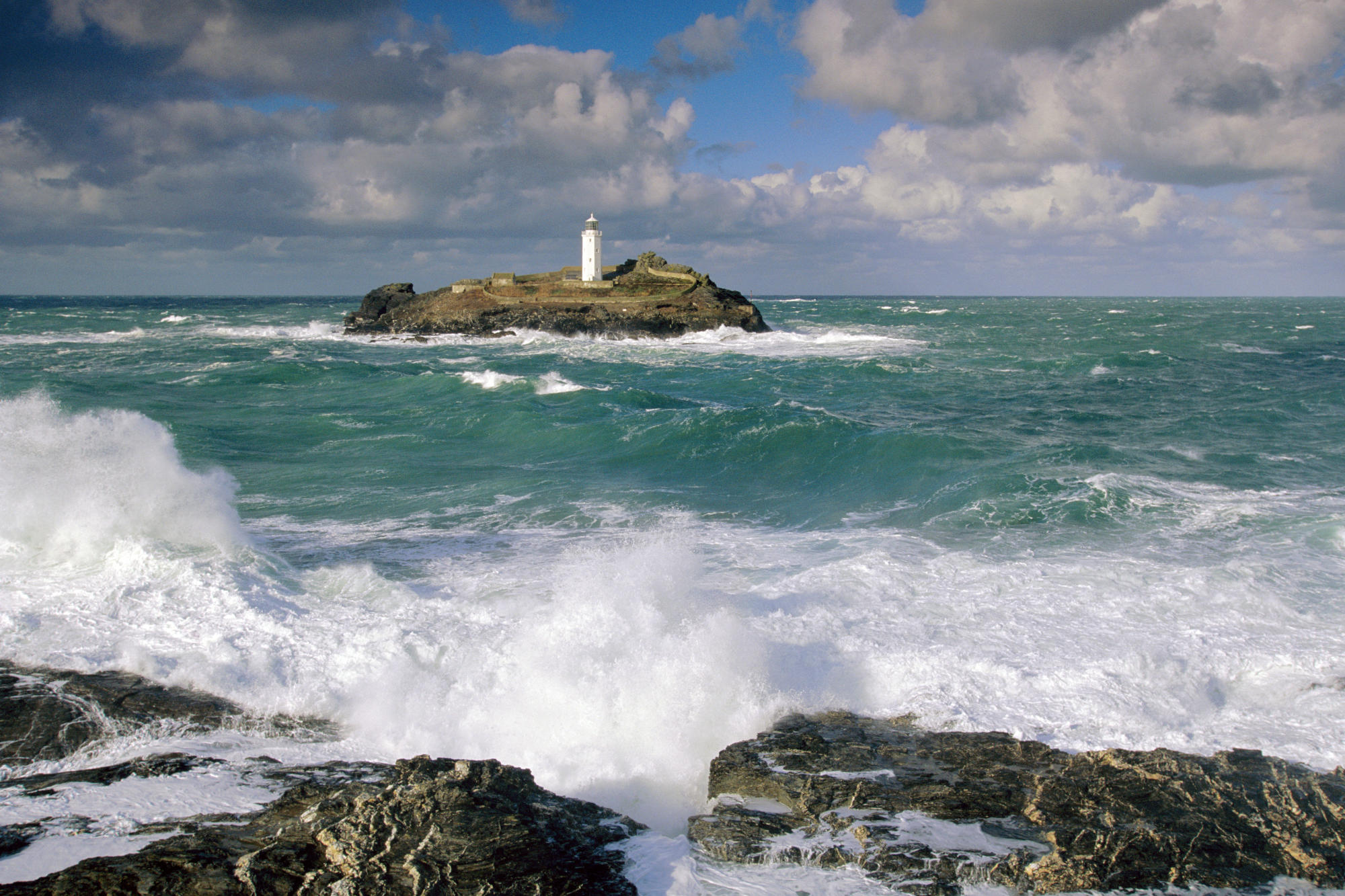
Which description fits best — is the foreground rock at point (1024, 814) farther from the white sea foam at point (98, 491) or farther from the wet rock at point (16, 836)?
the white sea foam at point (98, 491)

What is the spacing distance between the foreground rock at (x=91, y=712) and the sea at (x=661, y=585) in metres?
0.15

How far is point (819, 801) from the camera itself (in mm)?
5016

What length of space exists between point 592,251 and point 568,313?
7.28 metres

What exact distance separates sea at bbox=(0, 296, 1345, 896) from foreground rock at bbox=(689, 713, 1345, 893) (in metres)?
0.30

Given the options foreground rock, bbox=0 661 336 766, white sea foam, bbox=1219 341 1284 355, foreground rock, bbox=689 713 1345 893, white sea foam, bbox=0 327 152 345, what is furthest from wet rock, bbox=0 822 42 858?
white sea foam, bbox=0 327 152 345

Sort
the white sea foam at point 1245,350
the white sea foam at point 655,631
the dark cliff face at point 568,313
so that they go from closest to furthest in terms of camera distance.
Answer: the white sea foam at point 655,631
the white sea foam at point 1245,350
the dark cliff face at point 568,313

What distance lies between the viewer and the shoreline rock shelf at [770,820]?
4.00 metres

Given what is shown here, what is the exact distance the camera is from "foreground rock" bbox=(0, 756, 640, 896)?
150 inches

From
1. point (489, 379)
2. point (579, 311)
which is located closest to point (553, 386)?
point (489, 379)

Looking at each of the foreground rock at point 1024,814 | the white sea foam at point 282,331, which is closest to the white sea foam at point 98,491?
the foreground rock at point 1024,814

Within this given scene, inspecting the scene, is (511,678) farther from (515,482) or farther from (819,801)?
(515,482)

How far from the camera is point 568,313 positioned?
174 feet

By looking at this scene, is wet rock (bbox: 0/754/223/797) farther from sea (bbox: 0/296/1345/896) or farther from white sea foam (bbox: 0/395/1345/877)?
white sea foam (bbox: 0/395/1345/877)

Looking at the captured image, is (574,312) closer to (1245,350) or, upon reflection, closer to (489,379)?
(489,379)
